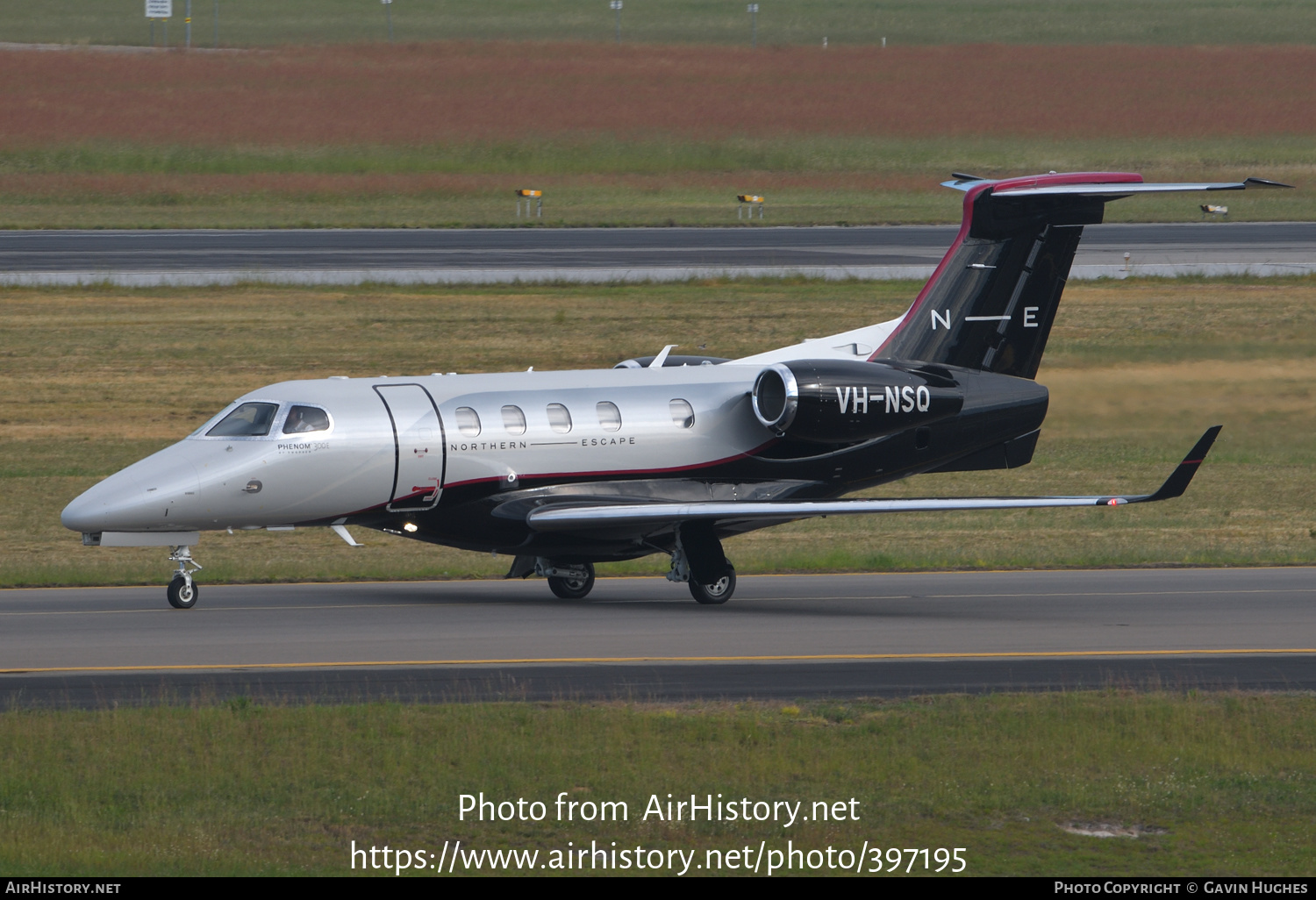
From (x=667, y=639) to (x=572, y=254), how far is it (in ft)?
132

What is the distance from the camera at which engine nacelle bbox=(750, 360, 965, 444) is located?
26.8 metres

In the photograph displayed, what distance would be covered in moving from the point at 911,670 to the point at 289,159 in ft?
238

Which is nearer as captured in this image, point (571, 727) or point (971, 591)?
point (571, 727)

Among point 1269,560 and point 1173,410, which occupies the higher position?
point 1173,410

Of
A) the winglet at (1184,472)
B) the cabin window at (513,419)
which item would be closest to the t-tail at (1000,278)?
A: the winglet at (1184,472)

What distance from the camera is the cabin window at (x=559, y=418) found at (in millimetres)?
26391

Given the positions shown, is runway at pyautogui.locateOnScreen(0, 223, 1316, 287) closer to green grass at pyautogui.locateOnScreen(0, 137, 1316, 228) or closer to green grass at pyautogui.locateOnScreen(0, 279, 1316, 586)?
green grass at pyautogui.locateOnScreen(0, 279, 1316, 586)

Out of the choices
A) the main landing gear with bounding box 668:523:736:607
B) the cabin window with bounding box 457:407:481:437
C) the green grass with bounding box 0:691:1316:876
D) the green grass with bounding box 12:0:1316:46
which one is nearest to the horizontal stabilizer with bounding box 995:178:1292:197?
the main landing gear with bounding box 668:523:736:607

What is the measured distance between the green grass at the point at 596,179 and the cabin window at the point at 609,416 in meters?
46.2

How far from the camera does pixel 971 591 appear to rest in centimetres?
2797

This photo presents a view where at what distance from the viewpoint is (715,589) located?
2666cm

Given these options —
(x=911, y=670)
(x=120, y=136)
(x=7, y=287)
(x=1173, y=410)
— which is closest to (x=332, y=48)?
(x=120, y=136)

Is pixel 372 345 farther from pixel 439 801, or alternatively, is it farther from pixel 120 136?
pixel 120 136

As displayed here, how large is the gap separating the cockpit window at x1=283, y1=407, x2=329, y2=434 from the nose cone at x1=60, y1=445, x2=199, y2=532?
1511mm
